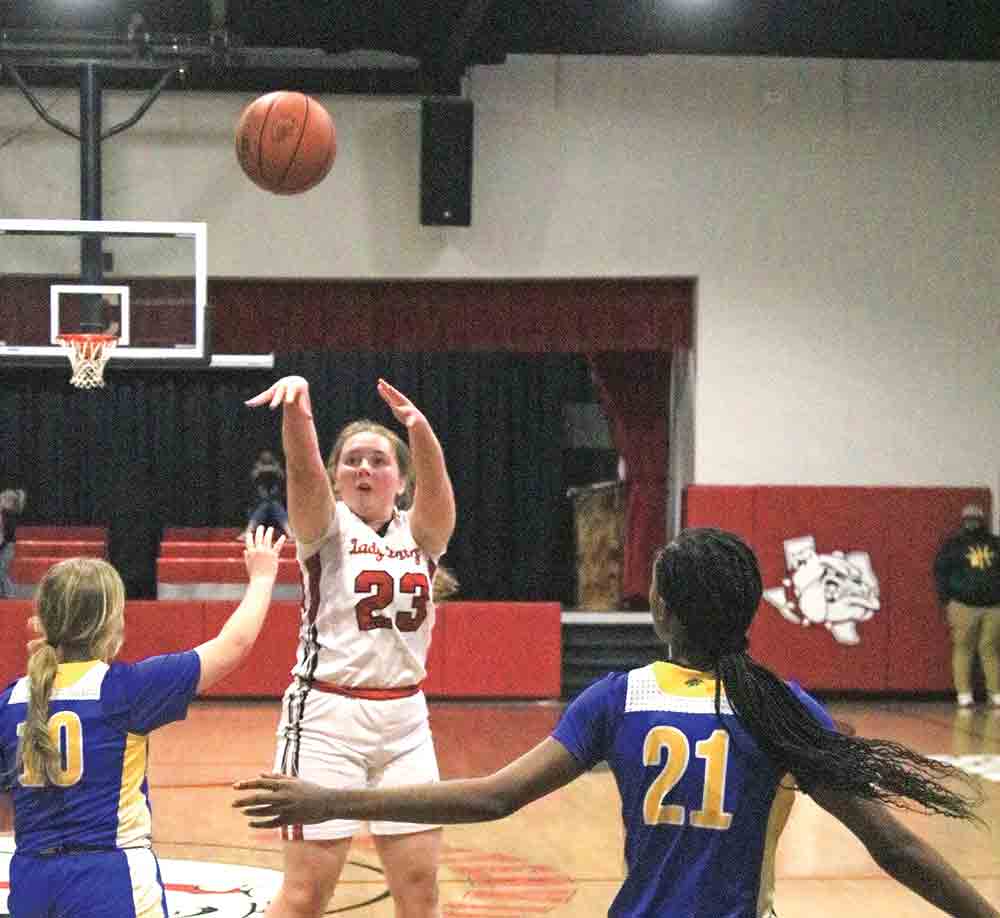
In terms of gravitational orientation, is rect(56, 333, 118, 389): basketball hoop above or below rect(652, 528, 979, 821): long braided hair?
above

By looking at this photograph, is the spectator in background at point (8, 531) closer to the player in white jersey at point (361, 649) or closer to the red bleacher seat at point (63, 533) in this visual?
the red bleacher seat at point (63, 533)

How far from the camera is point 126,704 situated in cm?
360

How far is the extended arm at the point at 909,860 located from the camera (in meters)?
2.60

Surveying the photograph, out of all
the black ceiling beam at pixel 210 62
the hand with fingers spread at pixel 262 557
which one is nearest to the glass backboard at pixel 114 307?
the black ceiling beam at pixel 210 62

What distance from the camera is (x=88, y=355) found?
11.6 metres

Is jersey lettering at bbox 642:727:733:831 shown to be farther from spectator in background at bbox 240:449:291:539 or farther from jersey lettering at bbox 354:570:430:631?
spectator in background at bbox 240:449:291:539

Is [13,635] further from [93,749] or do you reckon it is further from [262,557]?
[93,749]

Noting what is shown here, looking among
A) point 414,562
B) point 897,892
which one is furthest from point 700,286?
point 414,562

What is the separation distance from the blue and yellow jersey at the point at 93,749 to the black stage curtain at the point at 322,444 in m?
14.2

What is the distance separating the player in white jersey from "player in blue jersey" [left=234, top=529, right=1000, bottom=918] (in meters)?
1.93

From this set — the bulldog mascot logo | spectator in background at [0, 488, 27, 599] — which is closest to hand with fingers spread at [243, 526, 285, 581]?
the bulldog mascot logo

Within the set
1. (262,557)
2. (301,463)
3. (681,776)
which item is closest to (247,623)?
(262,557)

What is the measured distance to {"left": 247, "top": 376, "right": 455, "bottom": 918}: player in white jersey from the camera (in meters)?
4.60

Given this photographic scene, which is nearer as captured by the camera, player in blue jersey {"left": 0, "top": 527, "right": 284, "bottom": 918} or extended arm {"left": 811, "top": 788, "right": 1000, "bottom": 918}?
extended arm {"left": 811, "top": 788, "right": 1000, "bottom": 918}
